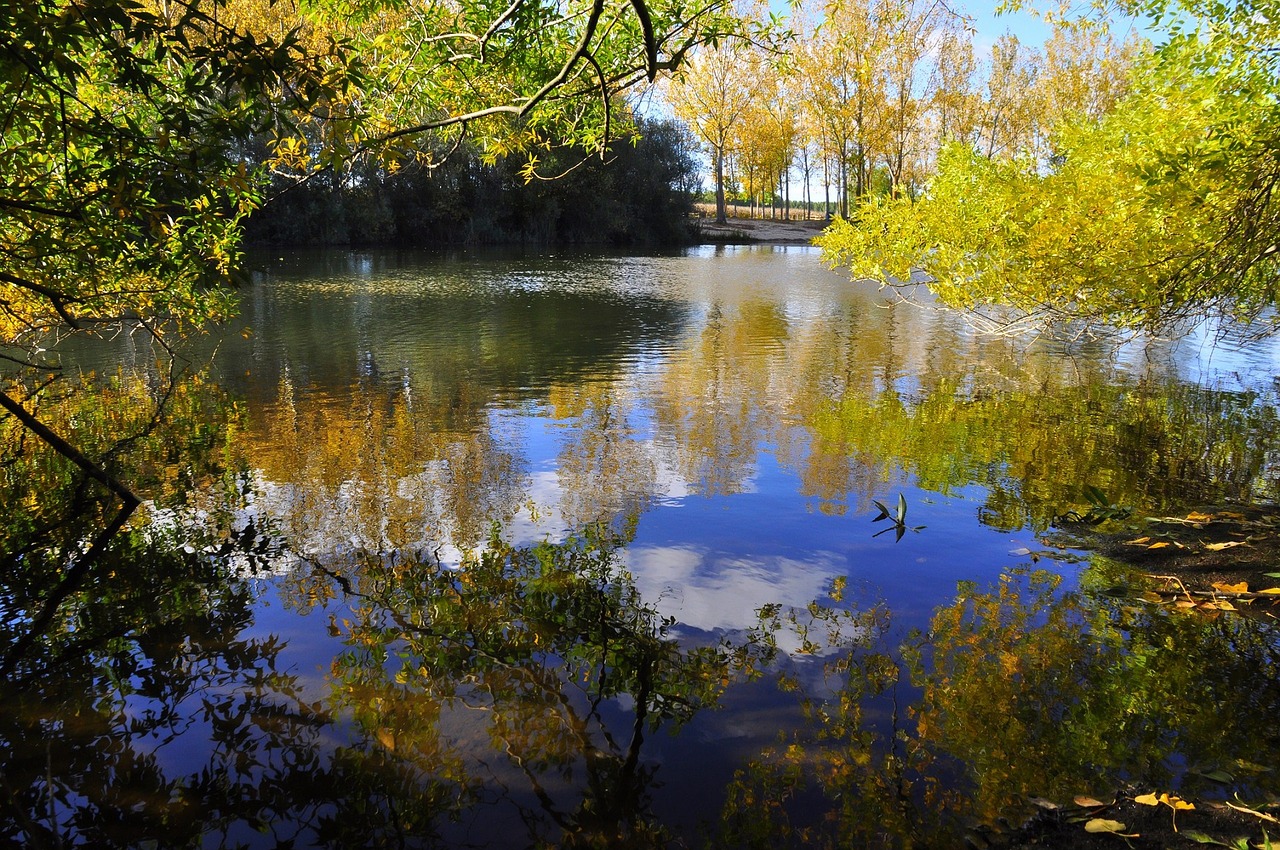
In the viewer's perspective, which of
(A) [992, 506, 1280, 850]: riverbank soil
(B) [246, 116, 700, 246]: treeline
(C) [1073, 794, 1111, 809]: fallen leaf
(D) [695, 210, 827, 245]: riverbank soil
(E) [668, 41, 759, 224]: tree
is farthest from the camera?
(D) [695, 210, 827, 245]: riverbank soil

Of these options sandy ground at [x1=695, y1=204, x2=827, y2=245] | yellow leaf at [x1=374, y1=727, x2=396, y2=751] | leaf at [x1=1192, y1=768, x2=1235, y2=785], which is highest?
sandy ground at [x1=695, y1=204, x2=827, y2=245]

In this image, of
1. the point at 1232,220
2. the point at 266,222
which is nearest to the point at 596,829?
the point at 1232,220

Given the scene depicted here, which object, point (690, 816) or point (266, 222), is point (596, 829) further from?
point (266, 222)

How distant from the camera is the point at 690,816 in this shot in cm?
377

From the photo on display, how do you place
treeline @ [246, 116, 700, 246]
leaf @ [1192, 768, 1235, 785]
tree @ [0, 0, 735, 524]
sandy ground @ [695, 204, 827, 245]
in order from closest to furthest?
leaf @ [1192, 768, 1235, 785]
tree @ [0, 0, 735, 524]
treeline @ [246, 116, 700, 246]
sandy ground @ [695, 204, 827, 245]

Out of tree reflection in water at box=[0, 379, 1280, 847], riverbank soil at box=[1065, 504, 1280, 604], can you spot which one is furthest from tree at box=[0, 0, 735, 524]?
riverbank soil at box=[1065, 504, 1280, 604]

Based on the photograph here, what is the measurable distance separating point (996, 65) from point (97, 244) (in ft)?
183

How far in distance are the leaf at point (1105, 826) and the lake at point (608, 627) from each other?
0.37 meters

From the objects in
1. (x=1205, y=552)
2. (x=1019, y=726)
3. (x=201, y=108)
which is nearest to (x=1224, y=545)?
(x=1205, y=552)

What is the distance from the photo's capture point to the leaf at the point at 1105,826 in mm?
3346

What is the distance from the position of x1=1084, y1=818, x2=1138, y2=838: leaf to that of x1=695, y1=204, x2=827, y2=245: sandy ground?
5526 cm

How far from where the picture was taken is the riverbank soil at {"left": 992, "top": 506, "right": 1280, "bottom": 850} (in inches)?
129

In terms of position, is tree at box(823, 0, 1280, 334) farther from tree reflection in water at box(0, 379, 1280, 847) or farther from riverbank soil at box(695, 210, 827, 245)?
riverbank soil at box(695, 210, 827, 245)

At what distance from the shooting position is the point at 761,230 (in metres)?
62.6
